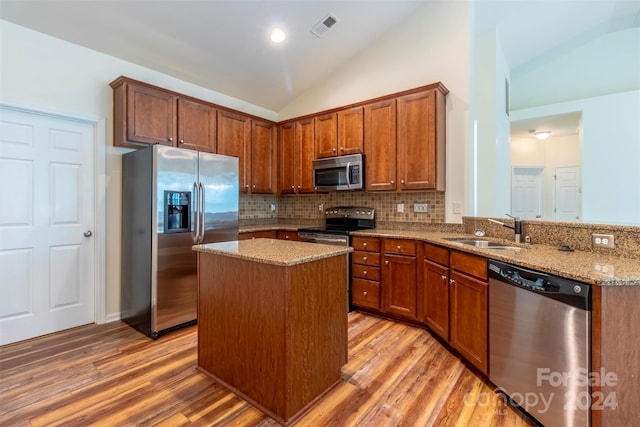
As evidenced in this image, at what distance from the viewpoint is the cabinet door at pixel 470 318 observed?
6.75ft

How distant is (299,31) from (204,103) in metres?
1.43

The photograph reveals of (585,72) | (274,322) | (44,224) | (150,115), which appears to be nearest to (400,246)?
(274,322)

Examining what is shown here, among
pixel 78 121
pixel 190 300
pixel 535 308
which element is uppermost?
pixel 78 121

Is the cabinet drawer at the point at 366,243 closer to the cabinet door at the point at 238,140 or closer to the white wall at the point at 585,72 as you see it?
the cabinet door at the point at 238,140

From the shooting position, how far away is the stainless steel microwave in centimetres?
369

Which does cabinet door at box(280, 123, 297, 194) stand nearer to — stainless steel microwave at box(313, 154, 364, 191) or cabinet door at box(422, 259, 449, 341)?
stainless steel microwave at box(313, 154, 364, 191)

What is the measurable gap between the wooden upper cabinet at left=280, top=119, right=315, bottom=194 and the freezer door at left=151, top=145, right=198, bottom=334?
1616mm

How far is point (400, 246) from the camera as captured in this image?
3074mm

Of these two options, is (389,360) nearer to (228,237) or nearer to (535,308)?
(535,308)

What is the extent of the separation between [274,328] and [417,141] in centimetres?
257

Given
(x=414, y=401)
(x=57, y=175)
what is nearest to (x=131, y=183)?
(x=57, y=175)

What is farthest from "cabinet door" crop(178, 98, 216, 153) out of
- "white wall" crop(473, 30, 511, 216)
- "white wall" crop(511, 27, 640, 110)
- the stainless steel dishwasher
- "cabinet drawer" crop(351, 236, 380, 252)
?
"white wall" crop(511, 27, 640, 110)

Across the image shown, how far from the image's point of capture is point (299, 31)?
3504 mm

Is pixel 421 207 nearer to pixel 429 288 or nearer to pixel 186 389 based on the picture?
pixel 429 288
